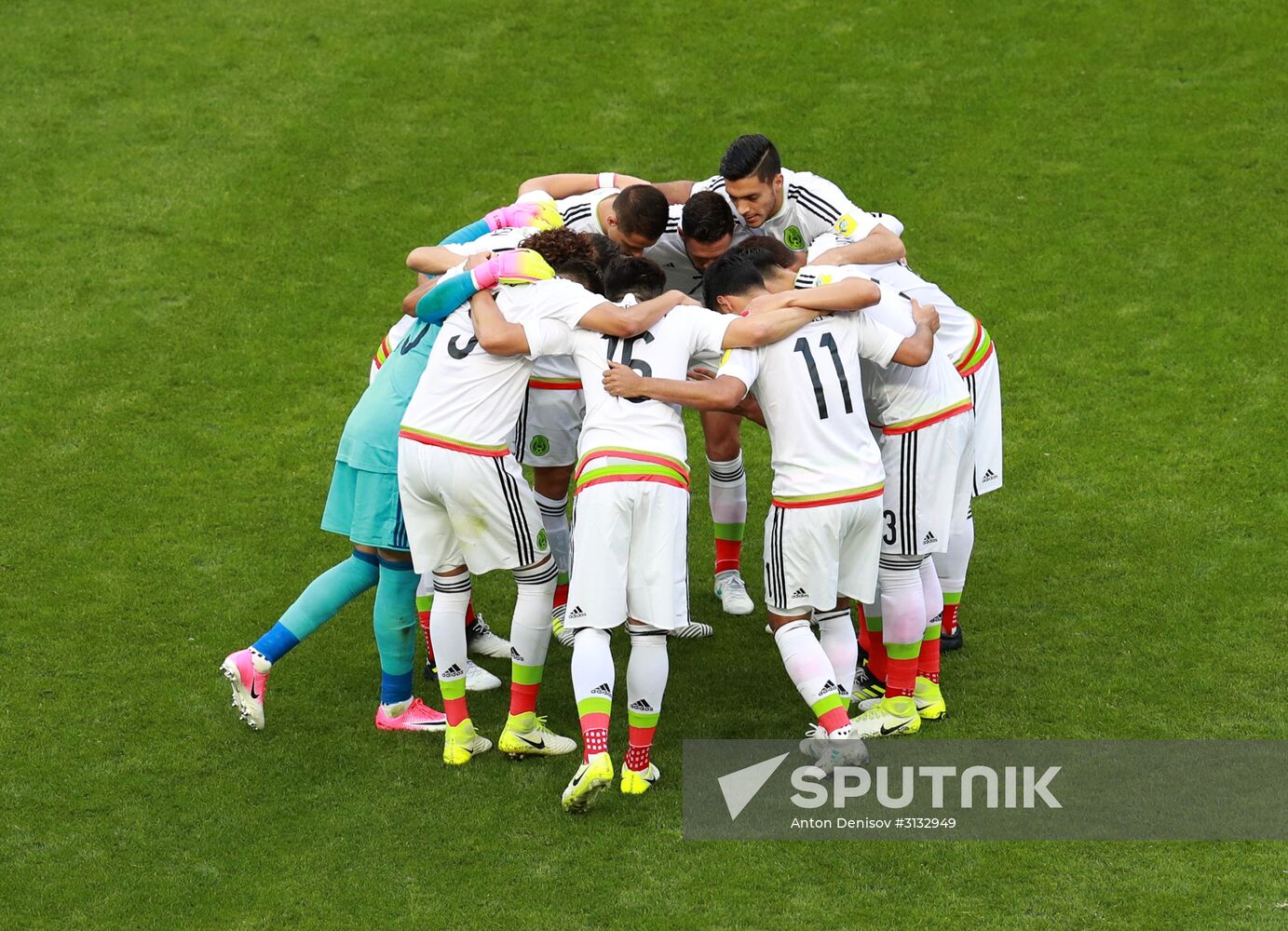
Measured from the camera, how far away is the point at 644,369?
5.74m

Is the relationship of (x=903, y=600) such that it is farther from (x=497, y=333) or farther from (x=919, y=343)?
(x=497, y=333)

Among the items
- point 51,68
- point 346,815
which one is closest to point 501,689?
point 346,815

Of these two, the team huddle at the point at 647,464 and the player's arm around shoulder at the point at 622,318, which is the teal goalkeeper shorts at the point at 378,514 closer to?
the team huddle at the point at 647,464

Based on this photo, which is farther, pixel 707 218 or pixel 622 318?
pixel 707 218

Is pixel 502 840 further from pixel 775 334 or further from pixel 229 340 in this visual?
pixel 229 340

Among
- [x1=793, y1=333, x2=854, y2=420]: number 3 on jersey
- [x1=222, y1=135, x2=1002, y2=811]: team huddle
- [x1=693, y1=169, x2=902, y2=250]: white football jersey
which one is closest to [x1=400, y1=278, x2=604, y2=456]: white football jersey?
[x1=222, y1=135, x2=1002, y2=811]: team huddle

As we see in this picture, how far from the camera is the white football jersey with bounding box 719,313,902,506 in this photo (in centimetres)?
573

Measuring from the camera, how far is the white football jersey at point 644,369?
223 inches

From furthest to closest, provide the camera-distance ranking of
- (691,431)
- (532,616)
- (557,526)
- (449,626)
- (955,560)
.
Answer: (691,431)
(557,526)
(955,560)
(449,626)
(532,616)

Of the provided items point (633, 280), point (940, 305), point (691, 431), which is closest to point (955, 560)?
point (940, 305)

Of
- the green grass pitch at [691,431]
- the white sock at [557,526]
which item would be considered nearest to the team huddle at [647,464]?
the green grass pitch at [691,431]

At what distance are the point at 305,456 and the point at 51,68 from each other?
5821 mm

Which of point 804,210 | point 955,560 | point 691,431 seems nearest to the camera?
point 955,560

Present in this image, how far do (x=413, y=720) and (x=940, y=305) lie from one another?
2.90 meters
